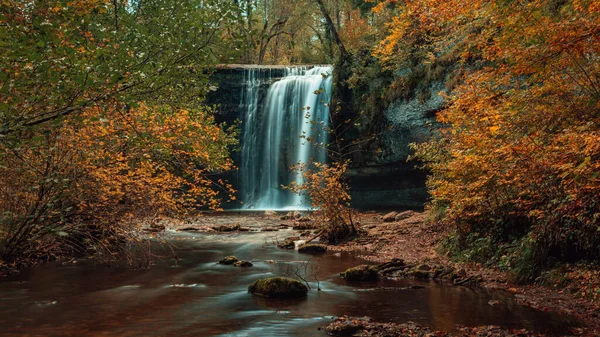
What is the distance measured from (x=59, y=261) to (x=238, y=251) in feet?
17.5

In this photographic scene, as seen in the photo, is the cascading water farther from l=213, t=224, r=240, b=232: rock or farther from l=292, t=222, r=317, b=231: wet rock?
l=213, t=224, r=240, b=232: rock

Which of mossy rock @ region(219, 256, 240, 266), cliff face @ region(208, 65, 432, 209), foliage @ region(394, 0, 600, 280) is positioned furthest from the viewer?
cliff face @ region(208, 65, 432, 209)

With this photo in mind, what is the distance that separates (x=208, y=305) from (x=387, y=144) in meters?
20.4

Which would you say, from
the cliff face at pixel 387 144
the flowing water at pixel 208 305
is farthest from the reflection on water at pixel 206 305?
the cliff face at pixel 387 144

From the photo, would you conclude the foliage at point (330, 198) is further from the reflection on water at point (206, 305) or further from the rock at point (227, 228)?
the rock at point (227, 228)

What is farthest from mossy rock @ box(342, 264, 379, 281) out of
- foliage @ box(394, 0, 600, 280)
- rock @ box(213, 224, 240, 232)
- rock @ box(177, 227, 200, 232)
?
rock @ box(177, 227, 200, 232)

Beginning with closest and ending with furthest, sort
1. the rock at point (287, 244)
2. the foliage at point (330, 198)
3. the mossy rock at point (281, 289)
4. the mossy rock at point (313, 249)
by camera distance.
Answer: the mossy rock at point (281, 289) → the mossy rock at point (313, 249) → the foliage at point (330, 198) → the rock at point (287, 244)

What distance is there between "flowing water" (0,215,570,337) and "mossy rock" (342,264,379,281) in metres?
0.31

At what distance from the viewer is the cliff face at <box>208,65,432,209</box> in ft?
81.3

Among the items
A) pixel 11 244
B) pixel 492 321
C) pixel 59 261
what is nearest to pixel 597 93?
pixel 492 321

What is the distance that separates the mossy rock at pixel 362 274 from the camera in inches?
415

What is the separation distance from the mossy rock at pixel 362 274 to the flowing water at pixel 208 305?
0.31 m

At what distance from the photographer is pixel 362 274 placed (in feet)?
34.7

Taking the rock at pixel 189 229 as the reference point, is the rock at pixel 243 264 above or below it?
above
